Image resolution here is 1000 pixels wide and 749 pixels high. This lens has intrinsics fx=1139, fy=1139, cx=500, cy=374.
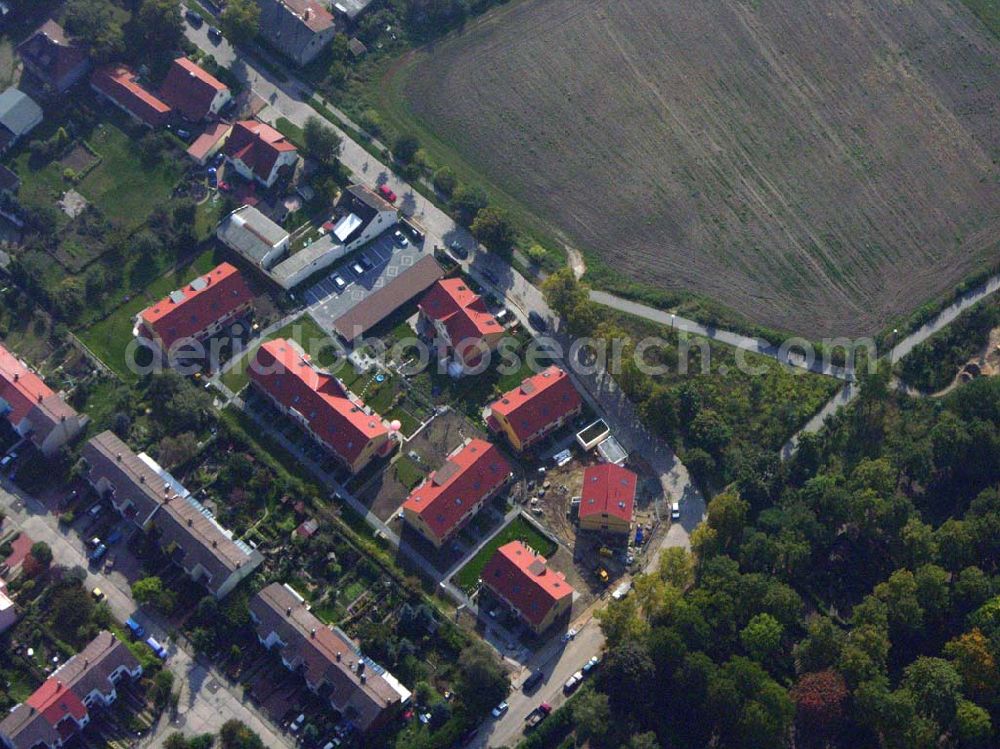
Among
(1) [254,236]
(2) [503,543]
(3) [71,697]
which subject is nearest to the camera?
(3) [71,697]

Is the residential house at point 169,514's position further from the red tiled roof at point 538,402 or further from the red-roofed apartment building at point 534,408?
the red tiled roof at point 538,402

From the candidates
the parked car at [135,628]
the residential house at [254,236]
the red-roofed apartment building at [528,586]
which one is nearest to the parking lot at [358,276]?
the residential house at [254,236]

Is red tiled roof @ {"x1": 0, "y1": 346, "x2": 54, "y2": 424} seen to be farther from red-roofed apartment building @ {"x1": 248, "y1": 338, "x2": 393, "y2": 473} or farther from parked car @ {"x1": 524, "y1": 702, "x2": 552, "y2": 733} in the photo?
parked car @ {"x1": 524, "y1": 702, "x2": 552, "y2": 733}

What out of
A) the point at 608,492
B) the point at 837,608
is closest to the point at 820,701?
the point at 837,608

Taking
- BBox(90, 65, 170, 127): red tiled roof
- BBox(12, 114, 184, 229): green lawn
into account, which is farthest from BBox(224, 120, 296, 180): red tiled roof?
BBox(90, 65, 170, 127): red tiled roof

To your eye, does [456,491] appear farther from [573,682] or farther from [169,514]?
[169,514]

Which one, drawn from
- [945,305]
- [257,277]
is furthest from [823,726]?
[257,277]
